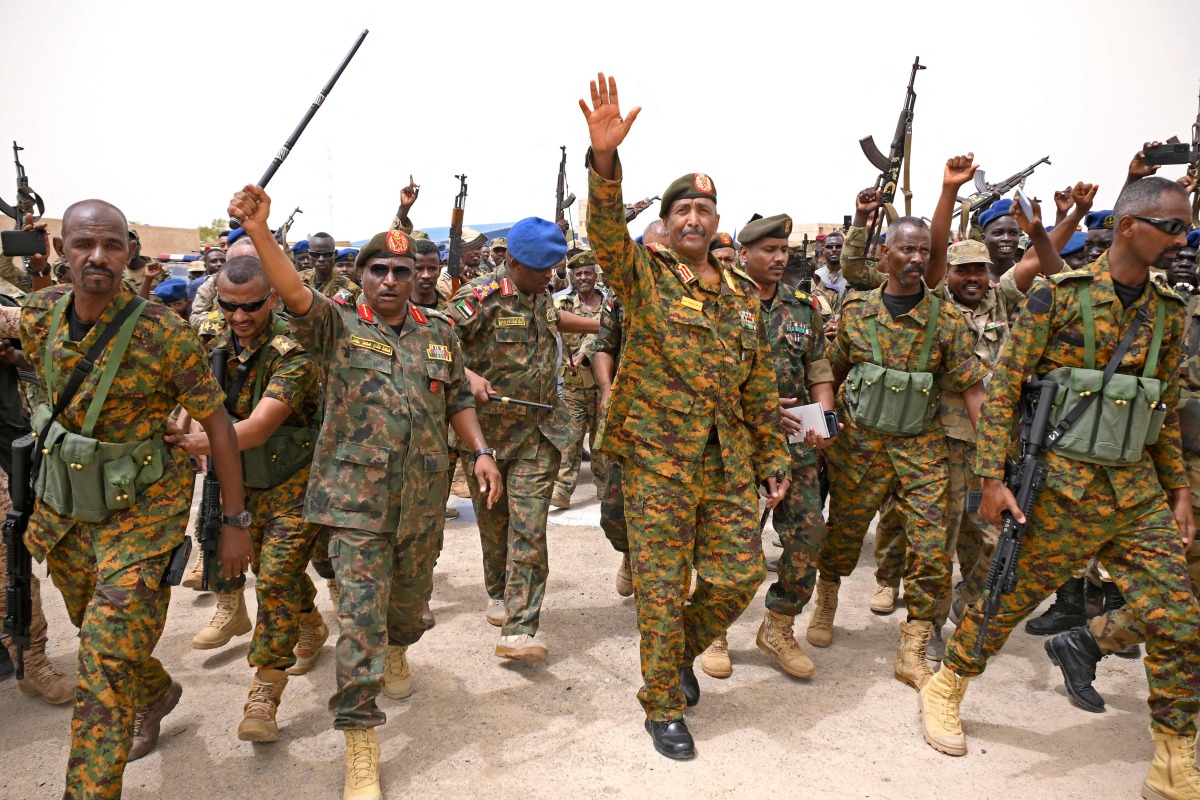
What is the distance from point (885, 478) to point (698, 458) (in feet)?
4.62

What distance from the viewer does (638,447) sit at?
3754 mm

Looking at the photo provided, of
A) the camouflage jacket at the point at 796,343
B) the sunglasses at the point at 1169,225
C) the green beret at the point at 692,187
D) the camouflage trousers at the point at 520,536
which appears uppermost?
the green beret at the point at 692,187

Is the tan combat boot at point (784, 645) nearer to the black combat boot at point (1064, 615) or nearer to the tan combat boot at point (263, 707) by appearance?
the black combat boot at point (1064, 615)

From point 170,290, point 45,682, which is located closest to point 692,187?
point 45,682

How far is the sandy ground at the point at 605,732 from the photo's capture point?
11.2 feet

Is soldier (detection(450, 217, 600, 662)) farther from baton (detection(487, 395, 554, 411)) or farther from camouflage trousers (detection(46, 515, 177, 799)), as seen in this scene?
camouflage trousers (detection(46, 515, 177, 799))

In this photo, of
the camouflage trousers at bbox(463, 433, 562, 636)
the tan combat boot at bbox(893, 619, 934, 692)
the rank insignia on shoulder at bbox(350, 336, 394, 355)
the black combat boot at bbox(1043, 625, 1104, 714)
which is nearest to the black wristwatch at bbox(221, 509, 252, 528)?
the rank insignia on shoulder at bbox(350, 336, 394, 355)

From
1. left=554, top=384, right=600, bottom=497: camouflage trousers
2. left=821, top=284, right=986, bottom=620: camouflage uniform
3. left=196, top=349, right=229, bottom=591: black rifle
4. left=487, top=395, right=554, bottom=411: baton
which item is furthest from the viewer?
left=554, top=384, right=600, bottom=497: camouflage trousers

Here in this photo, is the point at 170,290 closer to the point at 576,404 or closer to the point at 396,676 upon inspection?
the point at 576,404

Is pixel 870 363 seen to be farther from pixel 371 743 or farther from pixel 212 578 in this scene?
pixel 212 578

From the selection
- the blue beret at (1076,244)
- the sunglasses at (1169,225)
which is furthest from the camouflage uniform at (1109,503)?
the blue beret at (1076,244)

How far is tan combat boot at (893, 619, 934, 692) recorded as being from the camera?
429 centimetres

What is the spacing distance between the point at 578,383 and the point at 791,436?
381 cm

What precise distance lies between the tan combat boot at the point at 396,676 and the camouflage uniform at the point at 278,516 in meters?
0.55
